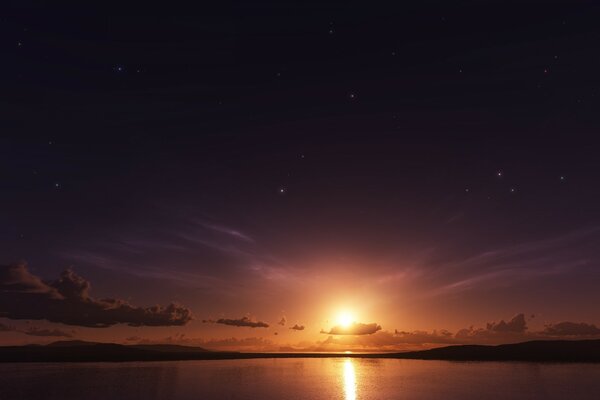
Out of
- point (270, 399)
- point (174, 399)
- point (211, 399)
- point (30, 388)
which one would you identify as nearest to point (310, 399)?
point (270, 399)

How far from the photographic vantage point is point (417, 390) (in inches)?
3644

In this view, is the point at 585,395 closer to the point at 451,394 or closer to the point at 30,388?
the point at 451,394

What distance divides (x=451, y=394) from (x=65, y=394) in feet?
229

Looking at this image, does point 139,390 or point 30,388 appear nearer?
point 139,390

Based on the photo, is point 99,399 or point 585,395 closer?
point 99,399

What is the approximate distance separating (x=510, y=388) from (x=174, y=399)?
69846 mm

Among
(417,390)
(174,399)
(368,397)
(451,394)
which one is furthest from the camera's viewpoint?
(417,390)

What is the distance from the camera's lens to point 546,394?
86.5 m

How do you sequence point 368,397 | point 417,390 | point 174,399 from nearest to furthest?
point 174,399 → point 368,397 → point 417,390

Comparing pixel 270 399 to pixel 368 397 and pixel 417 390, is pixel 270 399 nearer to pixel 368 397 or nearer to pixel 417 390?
pixel 368 397

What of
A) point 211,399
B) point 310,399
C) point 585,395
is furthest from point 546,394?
point 211,399

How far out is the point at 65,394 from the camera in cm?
8131

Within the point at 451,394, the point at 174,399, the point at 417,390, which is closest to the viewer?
the point at 174,399

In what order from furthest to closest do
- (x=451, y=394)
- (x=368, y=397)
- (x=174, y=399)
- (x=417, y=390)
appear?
(x=417, y=390) < (x=451, y=394) < (x=368, y=397) < (x=174, y=399)
